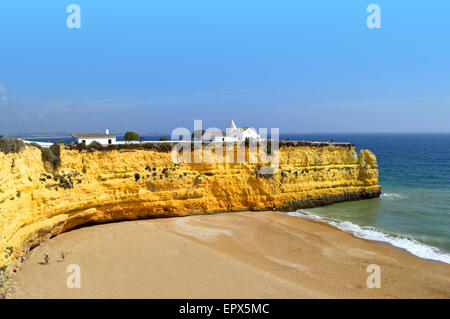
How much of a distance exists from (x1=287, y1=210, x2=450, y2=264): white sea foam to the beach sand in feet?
3.04

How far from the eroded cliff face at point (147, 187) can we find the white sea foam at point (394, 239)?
16.7 feet

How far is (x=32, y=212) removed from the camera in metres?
17.0

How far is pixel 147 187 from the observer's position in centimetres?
2311

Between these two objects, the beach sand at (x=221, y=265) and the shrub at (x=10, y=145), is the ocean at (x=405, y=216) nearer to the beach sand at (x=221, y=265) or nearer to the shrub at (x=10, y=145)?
the beach sand at (x=221, y=265)

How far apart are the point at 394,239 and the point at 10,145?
2533 cm

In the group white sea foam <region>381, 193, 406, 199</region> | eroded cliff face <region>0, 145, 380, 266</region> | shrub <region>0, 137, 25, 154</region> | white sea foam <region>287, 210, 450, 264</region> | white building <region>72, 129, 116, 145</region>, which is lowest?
white sea foam <region>287, 210, 450, 264</region>

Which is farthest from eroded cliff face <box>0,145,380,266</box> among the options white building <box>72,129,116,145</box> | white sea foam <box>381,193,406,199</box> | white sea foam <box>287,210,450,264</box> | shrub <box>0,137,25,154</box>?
white sea foam <box>287,210,450,264</box>

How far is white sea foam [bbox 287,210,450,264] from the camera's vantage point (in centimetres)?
1770

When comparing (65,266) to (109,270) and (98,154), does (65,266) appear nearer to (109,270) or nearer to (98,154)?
(109,270)

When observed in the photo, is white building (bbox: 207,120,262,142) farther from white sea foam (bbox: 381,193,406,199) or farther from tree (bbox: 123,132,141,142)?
white sea foam (bbox: 381,193,406,199)

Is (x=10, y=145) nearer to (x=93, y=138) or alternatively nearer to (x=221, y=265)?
(x=93, y=138)

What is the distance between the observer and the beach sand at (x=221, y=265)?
1300 centimetres
